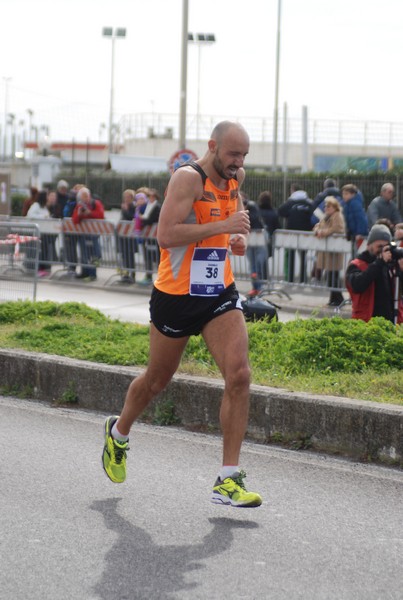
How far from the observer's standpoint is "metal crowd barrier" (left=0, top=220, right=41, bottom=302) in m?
14.8

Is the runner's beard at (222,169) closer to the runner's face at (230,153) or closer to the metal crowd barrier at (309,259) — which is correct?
the runner's face at (230,153)

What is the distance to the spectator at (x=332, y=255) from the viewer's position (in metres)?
17.8

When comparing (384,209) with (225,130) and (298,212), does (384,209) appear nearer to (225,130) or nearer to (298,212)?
(298,212)

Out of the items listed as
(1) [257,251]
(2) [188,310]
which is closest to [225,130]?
(2) [188,310]

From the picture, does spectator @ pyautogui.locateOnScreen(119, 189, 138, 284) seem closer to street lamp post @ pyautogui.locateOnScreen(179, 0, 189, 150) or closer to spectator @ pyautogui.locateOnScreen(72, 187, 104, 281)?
spectator @ pyautogui.locateOnScreen(72, 187, 104, 281)

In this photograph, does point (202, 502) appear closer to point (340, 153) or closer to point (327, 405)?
point (327, 405)

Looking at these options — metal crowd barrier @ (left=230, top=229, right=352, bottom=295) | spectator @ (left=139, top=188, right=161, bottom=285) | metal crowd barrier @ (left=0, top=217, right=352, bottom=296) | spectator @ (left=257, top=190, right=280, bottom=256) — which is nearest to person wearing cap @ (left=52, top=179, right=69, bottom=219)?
metal crowd barrier @ (left=0, top=217, right=352, bottom=296)

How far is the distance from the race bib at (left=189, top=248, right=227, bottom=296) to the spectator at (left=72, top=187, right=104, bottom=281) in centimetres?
1615

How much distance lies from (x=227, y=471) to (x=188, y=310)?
822mm

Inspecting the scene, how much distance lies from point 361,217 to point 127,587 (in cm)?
1337

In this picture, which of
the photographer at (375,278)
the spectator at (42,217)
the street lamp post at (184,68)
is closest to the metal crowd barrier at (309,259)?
the spectator at (42,217)

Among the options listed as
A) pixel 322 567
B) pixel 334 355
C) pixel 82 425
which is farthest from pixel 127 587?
pixel 334 355

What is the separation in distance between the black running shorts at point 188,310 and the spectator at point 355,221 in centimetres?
1164

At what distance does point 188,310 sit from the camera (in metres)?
6.14
